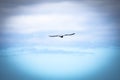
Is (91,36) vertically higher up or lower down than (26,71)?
higher up

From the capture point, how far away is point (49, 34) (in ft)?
12.4

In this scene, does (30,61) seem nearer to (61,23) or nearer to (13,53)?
(13,53)

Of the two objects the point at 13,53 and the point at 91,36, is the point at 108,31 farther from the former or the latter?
the point at 13,53

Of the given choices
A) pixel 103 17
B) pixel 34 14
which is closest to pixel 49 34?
pixel 34 14

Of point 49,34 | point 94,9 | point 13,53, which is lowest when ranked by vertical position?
point 13,53

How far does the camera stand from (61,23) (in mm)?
3785

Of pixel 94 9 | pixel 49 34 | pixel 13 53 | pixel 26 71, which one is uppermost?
pixel 94 9

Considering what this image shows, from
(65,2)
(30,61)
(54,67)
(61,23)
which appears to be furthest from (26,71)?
(65,2)

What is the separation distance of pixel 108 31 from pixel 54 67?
98 centimetres

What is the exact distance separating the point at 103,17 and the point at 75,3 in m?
0.47

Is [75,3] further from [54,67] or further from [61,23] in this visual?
[54,67]

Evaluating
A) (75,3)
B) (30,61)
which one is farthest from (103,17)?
(30,61)

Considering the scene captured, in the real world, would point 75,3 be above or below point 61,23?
above

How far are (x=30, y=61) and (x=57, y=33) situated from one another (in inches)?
23.3
